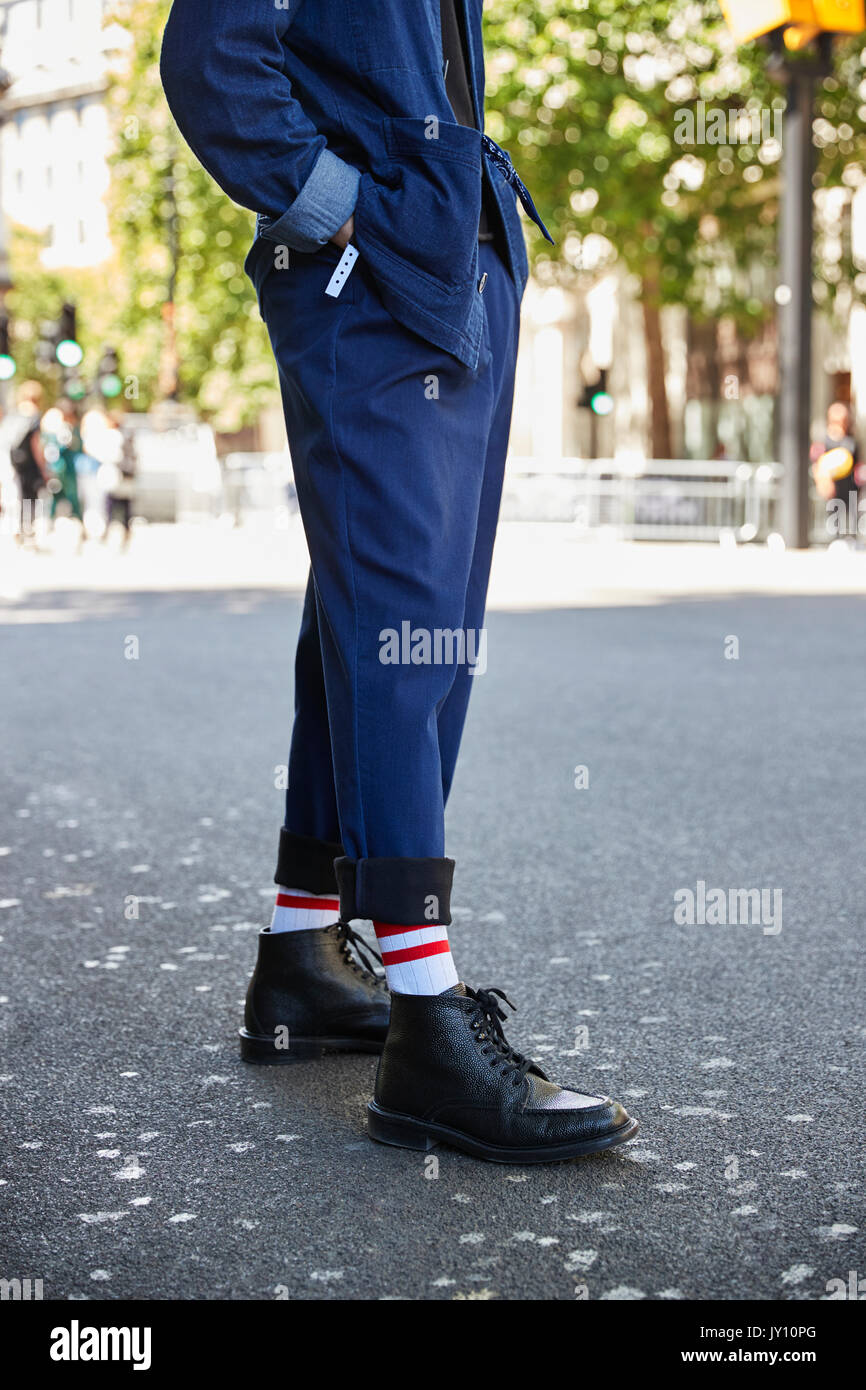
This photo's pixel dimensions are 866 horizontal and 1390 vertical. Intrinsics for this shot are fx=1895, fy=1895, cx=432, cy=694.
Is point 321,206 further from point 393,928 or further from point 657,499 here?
point 657,499

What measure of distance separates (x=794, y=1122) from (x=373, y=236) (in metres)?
1.40

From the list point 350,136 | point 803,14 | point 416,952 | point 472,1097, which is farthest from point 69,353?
point 472,1097

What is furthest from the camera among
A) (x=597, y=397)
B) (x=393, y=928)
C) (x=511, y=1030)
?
(x=597, y=397)

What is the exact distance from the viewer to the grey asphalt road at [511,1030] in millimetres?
2279

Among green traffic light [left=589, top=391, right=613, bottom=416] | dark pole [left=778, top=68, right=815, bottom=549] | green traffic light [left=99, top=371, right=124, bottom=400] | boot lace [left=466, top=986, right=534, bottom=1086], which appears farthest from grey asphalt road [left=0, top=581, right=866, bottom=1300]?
green traffic light [left=99, top=371, right=124, bottom=400]

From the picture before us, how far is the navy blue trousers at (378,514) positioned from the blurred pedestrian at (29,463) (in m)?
19.2

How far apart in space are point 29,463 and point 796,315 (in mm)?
9039

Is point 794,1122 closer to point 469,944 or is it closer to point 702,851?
point 469,944

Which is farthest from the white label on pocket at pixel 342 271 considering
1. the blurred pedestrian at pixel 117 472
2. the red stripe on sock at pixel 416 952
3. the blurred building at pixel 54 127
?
the blurred building at pixel 54 127

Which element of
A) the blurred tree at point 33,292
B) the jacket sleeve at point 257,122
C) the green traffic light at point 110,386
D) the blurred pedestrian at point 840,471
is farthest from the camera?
the blurred tree at point 33,292

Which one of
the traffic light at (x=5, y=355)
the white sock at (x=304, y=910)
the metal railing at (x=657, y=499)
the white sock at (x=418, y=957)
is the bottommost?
the metal railing at (x=657, y=499)

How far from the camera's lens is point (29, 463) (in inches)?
884

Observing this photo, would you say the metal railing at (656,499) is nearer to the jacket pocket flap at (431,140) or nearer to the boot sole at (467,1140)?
the jacket pocket flap at (431,140)

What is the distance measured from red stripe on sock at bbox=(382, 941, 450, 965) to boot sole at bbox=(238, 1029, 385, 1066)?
43 centimetres
